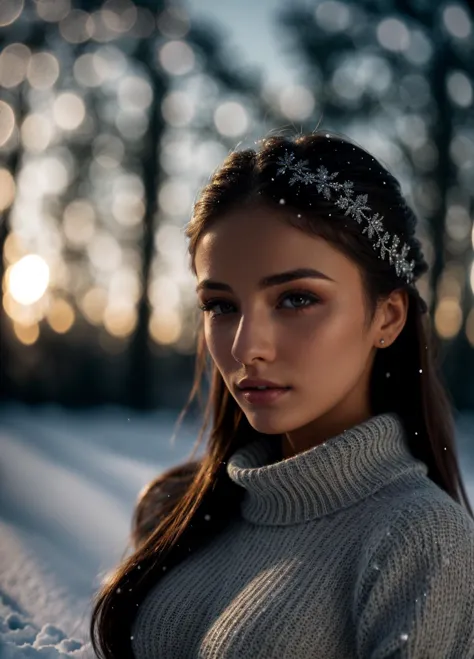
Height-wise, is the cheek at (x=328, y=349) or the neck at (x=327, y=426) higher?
the cheek at (x=328, y=349)

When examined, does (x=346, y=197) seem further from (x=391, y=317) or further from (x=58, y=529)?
(x=58, y=529)

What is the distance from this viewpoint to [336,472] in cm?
156

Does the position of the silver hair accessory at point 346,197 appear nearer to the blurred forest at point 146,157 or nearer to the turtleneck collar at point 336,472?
the turtleneck collar at point 336,472

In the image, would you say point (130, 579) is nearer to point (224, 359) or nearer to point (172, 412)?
point (224, 359)

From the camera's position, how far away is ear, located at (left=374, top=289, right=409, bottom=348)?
1703 mm

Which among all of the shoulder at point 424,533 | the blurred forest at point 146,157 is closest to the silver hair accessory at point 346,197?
the shoulder at point 424,533

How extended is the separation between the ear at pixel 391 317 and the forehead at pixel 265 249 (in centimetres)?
17

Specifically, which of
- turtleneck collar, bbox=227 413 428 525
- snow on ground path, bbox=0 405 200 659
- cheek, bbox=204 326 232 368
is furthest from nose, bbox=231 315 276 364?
snow on ground path, bbox=0 405 200 659

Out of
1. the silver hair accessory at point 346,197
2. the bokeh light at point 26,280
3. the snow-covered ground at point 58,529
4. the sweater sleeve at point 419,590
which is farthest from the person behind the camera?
the bokeh light at point 26,280

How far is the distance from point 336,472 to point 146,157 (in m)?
8.51

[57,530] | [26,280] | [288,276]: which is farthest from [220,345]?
[26,280]

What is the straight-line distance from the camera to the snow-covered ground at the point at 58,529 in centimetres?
179

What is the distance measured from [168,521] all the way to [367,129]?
21.9 feet

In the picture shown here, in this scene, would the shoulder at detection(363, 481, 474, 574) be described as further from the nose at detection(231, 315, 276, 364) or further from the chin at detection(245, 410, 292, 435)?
the nose at detection(231, 315, 276, 364)
